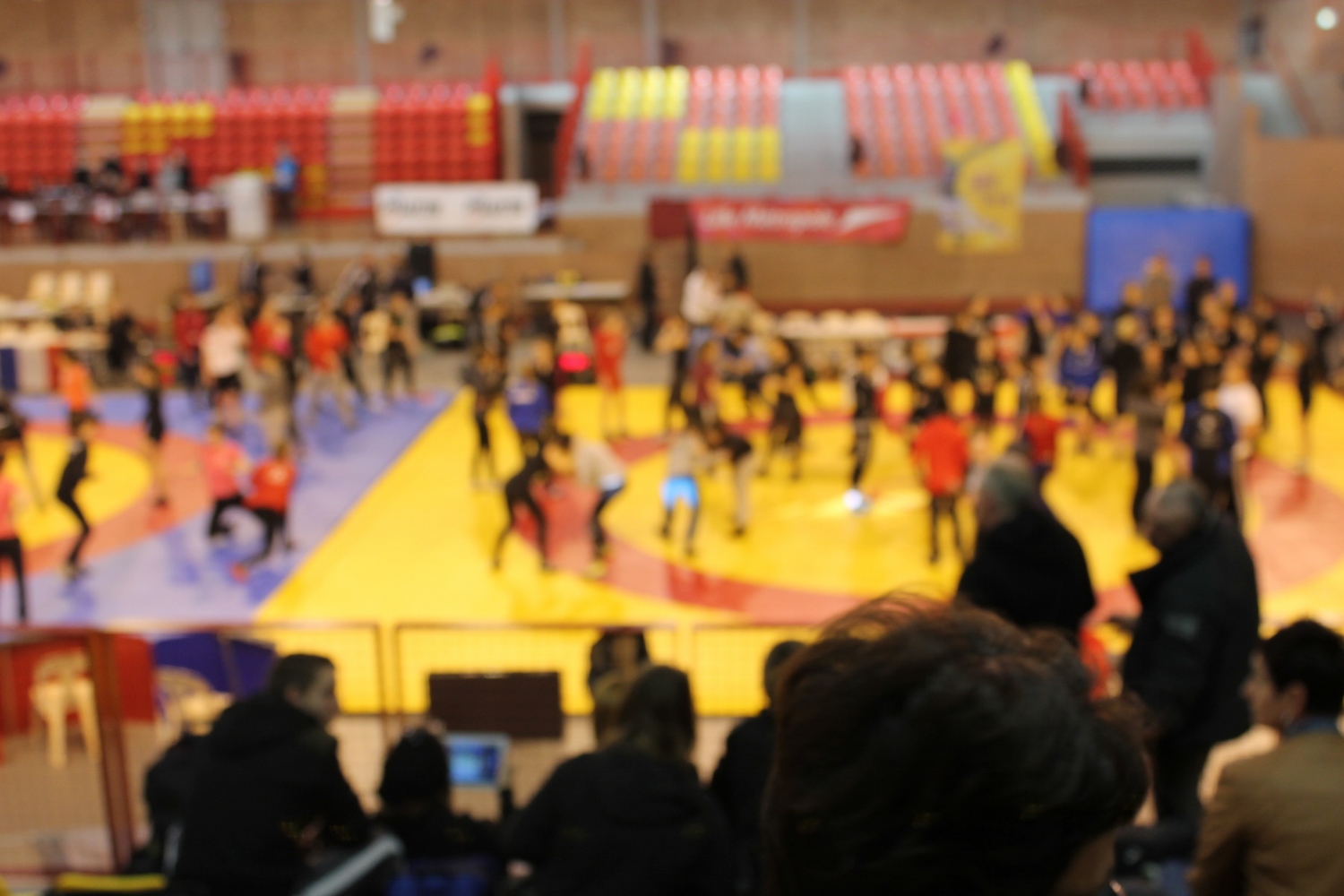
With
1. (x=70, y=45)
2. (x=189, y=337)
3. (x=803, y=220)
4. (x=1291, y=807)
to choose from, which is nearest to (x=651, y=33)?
(x=803, y=220)

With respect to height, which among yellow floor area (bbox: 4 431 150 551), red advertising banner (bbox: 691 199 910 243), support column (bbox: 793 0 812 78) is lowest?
yellow floor area (bbox: 4 431 150 551)

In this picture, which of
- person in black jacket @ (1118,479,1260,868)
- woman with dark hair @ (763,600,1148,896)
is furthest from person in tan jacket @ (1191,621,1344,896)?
woman with dark hair @ (763,600,1148,896)

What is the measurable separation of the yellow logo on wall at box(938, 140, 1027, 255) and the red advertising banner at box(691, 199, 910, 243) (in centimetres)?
202

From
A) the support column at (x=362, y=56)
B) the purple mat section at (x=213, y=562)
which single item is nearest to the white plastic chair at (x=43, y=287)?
the purple mat section at (x=213, y=562)

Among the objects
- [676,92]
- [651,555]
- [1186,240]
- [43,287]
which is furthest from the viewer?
[676,92]

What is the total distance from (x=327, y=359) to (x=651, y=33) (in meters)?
19.0

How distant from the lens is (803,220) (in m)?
27.5

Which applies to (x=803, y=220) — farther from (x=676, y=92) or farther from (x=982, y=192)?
(x=676, y=92)

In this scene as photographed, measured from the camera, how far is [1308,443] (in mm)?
17422

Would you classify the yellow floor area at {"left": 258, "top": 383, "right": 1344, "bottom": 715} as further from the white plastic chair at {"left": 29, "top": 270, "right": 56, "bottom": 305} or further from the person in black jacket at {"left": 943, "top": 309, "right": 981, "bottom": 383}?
the white plastic chair at {"left": 29, "top": 270, "right": 56, "bottom": 305}

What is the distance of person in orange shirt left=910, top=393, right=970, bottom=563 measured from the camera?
12914mm

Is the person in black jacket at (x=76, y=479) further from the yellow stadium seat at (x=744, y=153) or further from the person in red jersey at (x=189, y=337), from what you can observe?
the yellow stadium seat at (x=744, y=153)

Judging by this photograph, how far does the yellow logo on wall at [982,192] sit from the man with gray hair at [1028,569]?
19699 millimetres

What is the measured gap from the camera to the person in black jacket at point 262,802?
13.8 ft
